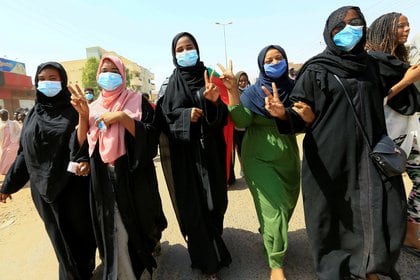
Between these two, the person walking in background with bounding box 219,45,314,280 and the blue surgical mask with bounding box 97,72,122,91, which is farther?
the person walking in background with bounding box 219,45,314,280

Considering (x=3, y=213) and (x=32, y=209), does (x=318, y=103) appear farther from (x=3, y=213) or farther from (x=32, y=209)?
(x=3, y=213)

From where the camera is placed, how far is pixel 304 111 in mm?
2023

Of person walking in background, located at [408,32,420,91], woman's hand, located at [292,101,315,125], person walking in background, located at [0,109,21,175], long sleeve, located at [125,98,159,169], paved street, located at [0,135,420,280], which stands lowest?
paved street, located at [0,135,420,280]

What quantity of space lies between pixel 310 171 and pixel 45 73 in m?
2.04

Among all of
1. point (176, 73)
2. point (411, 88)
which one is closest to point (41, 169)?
point (176, 73)

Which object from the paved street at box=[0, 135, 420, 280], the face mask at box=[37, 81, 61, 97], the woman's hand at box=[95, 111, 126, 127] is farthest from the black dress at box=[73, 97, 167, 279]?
the paved street at box=[0, 135, 420, 280]

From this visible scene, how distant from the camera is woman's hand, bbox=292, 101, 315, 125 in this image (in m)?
2.01

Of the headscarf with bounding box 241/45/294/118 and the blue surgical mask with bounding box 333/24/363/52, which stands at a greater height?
the blue surgical mask with bounding box 333/24/363/52

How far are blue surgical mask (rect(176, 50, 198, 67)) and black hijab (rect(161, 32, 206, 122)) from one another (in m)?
0.04

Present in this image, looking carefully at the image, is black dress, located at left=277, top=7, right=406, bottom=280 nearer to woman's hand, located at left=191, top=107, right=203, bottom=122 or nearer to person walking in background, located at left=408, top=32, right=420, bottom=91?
woman's hand, located at left=191, top=107, right=203, bottom=122

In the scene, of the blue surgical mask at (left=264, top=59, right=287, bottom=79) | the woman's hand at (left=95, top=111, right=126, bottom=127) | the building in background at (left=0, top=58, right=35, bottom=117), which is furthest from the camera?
the building in background at (left=0, top=58, right=35, bottom=117)

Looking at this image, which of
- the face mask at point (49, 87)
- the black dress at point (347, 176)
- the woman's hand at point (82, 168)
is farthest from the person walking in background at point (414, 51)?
the face mask at point (49, 87)

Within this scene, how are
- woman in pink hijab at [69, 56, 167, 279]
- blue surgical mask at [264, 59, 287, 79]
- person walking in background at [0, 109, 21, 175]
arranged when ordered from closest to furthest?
woman in pink hijab at [69, 56, 167, 279], blue surgical mask at [264, 59, 287, 79], person walking in background at [0, 109, 21, 175]

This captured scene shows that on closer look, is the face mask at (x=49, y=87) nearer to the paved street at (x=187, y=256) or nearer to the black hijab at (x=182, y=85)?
the black hijab at (x=182, y=85)
